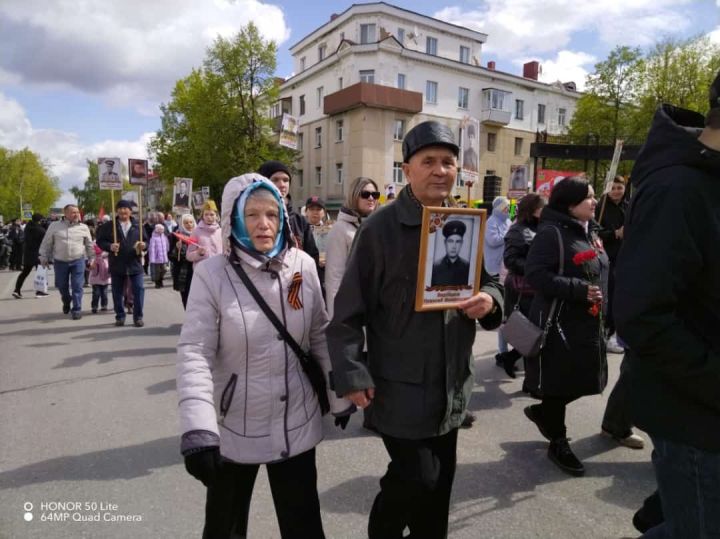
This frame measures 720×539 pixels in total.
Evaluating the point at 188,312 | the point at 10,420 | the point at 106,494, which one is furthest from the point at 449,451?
the point at 10,420

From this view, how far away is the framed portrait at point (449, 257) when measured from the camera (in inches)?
79.8

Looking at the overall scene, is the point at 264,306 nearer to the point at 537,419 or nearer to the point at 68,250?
the point at 537,419

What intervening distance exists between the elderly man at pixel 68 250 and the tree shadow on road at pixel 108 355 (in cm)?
325

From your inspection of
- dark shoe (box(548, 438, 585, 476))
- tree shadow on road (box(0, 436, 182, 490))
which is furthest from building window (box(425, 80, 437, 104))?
tree shadow on road (box(0, 436, 182, 490))

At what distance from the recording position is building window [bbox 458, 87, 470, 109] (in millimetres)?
39156

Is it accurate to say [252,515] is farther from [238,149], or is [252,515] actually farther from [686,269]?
[238,149]

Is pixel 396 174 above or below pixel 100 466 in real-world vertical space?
above

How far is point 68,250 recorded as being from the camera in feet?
30.9

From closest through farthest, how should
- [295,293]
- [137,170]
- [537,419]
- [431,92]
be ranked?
1. [295,293]
2. [537,419]
3. [137,170]
4. [431,92]

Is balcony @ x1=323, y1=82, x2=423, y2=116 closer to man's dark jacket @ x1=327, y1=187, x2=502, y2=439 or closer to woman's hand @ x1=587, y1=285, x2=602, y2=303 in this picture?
woman's hand @ x1=587, y1=285, x2=602, y2=303

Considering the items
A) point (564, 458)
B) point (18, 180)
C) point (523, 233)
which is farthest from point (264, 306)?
point (18, 180)

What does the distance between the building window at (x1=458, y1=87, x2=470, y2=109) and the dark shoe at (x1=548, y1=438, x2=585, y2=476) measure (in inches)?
1536

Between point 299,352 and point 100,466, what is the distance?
8.03 ft

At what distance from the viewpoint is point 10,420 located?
4449 millimetres
